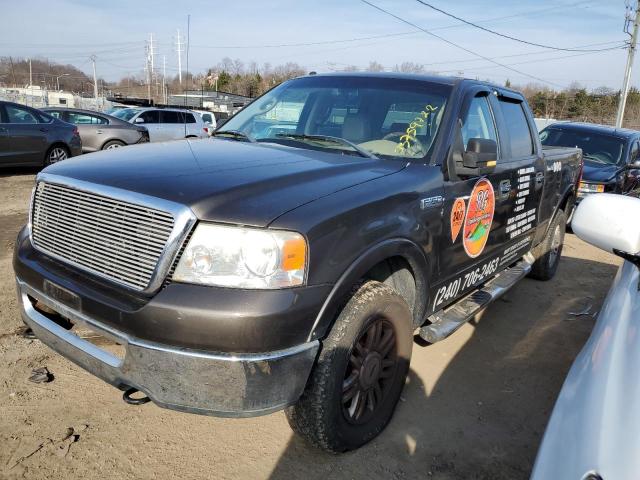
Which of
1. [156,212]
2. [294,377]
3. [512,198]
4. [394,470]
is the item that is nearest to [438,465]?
[394,470]

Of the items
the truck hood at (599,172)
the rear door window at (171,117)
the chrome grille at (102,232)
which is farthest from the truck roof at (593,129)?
the rear door window at (171,117)

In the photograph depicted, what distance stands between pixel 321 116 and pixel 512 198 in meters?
1.63

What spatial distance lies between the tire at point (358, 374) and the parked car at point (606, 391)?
3.01ft

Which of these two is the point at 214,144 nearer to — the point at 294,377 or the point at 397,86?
the point at 397,86

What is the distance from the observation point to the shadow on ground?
2.57 metres

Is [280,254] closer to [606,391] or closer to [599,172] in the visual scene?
[606,391]

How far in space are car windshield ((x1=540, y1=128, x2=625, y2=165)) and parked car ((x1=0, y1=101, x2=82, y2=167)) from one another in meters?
10.1

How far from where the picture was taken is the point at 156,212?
2037 millimetres

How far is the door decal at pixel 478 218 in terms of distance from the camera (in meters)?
3.29

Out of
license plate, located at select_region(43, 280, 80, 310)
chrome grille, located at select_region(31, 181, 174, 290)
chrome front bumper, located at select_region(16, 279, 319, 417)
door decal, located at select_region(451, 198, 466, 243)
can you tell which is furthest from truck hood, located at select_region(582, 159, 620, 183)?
license plate, located at select_region(43, 280, 80, 310)

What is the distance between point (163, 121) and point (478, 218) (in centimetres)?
1464

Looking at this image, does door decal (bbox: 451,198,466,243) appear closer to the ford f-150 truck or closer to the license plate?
the ford f-150 truck

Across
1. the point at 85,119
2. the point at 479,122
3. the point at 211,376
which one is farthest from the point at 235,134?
the point at 85,119

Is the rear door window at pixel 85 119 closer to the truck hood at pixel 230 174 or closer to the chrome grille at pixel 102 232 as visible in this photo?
the truck hood at pixel 230 174
